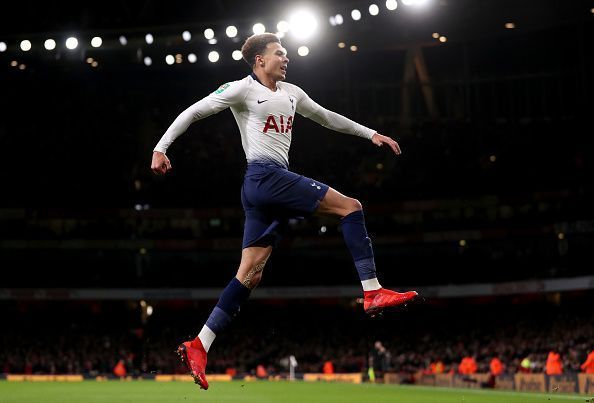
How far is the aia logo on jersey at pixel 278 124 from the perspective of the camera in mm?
8891

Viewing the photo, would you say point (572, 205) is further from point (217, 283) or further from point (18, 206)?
point (18, 206)

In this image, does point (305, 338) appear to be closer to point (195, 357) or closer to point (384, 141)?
point (195, 357)

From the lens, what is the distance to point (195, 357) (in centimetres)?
910

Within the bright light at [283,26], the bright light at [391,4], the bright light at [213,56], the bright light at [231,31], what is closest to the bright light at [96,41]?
the bright light at [213,56]

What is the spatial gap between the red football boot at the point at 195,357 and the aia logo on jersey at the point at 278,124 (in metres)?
2.24

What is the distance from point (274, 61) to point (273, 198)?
1.34 m

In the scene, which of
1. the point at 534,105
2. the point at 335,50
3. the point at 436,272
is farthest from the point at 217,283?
the point at 534,105

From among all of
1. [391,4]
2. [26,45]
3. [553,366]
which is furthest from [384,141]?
[26,45]

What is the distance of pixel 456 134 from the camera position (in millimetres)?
49219

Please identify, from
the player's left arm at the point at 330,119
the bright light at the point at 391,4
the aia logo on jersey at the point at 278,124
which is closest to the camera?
the aia logo on jersey at the point at 278,124

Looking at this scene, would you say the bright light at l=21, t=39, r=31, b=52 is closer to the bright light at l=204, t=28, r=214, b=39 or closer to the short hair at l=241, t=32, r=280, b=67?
the bright light at l=204, t=28, r=214, b=39

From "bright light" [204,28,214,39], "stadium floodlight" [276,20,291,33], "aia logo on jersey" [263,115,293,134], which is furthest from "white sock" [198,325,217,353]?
"bright light" [204,28,214,39]

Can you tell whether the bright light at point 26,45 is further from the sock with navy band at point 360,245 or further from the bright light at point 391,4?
the sock with navy band at point 360,245

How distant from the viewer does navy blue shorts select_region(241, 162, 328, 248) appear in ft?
28.8
